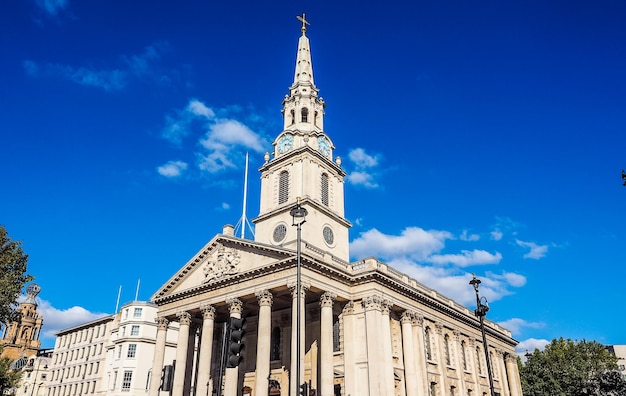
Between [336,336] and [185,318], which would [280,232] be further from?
[336,336]

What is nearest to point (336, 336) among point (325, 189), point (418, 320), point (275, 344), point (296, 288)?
point (275, 344)

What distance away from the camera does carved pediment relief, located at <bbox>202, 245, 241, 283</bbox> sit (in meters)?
38.6

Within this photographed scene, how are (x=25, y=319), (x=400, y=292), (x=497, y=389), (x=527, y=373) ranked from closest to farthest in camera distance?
(x=400, y=292)
(x=497, y=389)
(x=527, y=373)
(x=25, y=319)

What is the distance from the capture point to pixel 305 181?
160 ft

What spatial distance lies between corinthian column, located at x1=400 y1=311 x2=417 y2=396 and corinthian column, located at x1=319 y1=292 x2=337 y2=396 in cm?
737

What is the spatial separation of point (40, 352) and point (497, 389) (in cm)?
9862

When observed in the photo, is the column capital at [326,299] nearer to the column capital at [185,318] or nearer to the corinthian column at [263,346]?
the corinthian column at [263,346]

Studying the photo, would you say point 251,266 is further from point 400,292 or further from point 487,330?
point 487,330

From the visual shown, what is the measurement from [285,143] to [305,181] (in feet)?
20.8

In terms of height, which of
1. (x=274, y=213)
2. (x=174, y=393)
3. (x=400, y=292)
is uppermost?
(x=274, y=213)

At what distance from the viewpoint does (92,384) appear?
6825cm

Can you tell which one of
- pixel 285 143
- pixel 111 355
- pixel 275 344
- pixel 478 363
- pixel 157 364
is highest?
pixel 285 143

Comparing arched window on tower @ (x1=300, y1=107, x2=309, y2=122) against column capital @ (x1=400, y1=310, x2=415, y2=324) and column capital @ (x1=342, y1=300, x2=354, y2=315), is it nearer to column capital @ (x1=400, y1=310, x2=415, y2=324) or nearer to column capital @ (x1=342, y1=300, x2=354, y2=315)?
column capital @ (x1=342, y1=300, x2=354, y2=315)

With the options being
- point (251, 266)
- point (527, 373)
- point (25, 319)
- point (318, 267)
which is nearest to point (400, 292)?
point (318, 267)
